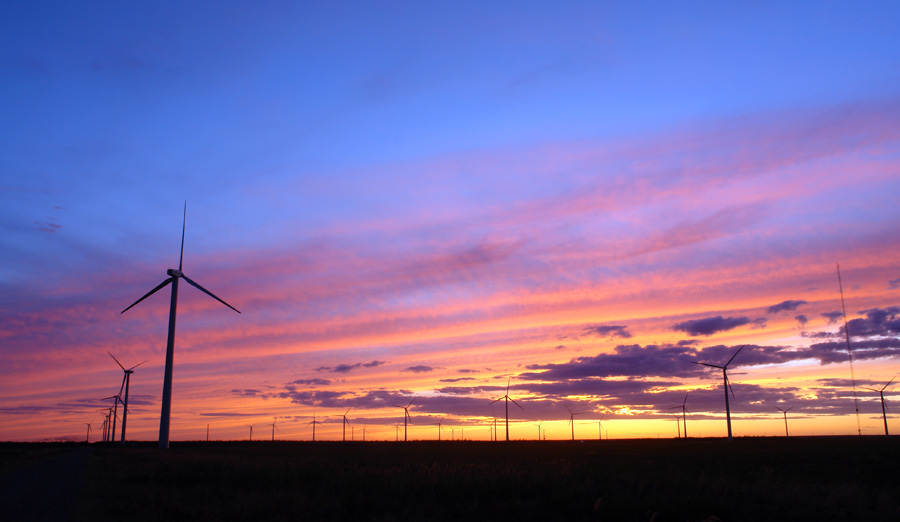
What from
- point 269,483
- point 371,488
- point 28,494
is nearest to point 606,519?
point 371,488

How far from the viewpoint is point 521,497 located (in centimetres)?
2642

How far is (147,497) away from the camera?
25.7 meters

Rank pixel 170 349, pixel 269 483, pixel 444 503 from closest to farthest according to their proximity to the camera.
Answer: pixel 444 503
pixel 269 483
pixel 170 349

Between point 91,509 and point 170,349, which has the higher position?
point 170,349

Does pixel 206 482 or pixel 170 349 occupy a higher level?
pixel 170 349

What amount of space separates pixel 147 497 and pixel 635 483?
76.3 ft

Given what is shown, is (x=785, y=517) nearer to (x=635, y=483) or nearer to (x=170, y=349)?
(x=635, y=483)

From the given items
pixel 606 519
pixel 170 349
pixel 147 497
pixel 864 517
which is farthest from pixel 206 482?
pixel 170 349

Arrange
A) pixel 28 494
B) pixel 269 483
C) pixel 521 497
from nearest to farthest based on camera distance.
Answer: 1. pixel 521 497
2. pixel 28 494
3. pixel 269 483

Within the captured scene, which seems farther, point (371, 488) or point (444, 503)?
point (371, 488)

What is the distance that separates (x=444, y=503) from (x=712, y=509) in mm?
9919

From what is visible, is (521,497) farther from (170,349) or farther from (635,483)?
(170,349)

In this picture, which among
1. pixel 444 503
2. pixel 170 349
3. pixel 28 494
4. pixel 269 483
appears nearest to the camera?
pixel 444 503

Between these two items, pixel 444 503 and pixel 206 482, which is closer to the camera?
pixel 444 503
